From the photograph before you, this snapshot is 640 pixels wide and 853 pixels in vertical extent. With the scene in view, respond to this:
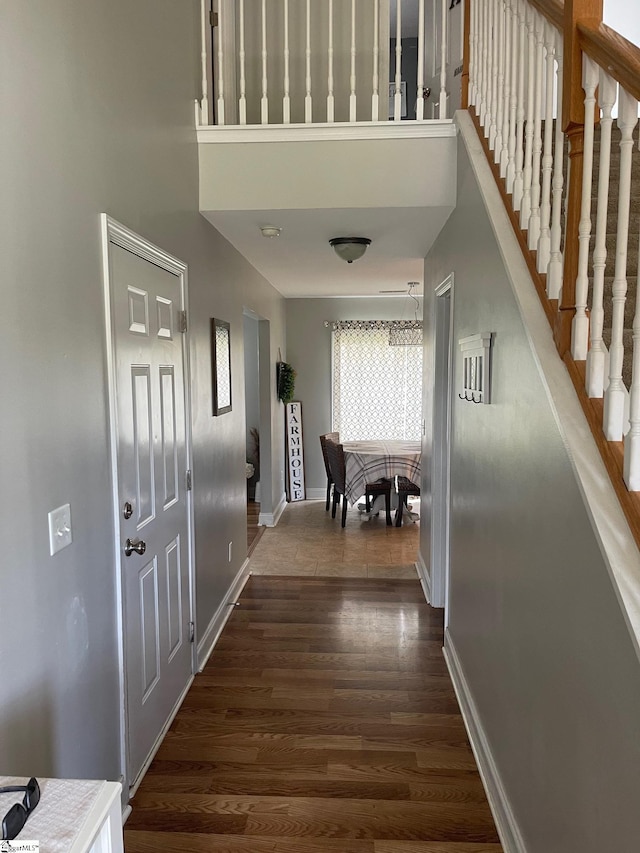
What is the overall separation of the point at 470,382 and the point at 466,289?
475mm

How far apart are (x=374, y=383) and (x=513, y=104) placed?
517 centimetres

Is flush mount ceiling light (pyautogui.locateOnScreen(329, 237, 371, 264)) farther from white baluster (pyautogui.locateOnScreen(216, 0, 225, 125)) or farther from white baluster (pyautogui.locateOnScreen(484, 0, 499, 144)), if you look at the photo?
white baluster (pyautogui.locateOnScreen(484, 0, 499, 144))

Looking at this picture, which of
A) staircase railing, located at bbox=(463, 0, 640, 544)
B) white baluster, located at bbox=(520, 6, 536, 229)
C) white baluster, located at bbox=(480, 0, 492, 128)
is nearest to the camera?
staircase railing, located at bbox=(463, 0, 640, 544)

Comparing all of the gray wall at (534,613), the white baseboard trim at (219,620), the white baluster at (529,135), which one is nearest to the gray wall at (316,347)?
the white baseboard trim at (219,620)

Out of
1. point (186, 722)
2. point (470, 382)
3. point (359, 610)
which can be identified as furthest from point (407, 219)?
point (186, 722)

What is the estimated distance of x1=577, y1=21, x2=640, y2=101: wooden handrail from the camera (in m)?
1.16

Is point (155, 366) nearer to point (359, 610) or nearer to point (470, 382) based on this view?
point (470, 382)

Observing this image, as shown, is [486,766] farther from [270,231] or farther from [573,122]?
[270,231]

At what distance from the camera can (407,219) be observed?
316 centimetres

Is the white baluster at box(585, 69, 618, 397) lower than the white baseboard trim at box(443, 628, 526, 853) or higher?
higher

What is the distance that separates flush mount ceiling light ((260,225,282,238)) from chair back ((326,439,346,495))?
284 cm

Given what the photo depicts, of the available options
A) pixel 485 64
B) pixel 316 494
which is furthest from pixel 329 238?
pixel 316 494

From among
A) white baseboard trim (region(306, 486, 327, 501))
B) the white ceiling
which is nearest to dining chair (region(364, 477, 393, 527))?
white baseboard trim (region(306, 486, 327, 501))

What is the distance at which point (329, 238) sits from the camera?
3.62 m
